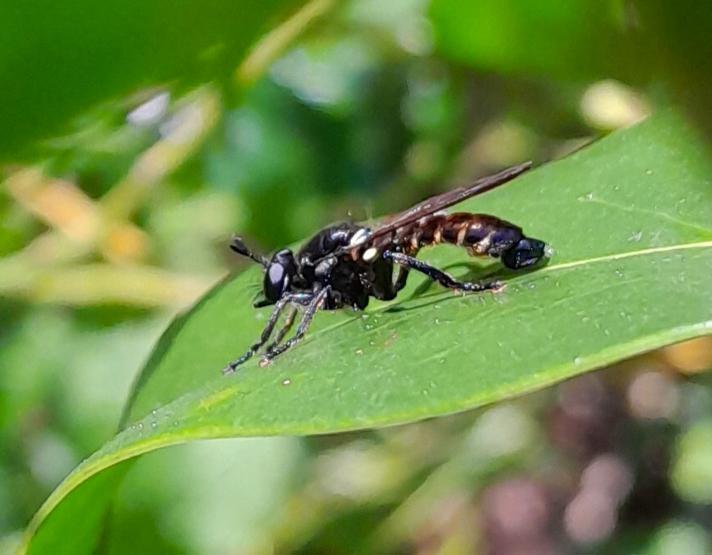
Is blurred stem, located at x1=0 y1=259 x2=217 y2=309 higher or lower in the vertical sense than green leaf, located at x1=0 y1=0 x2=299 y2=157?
lower

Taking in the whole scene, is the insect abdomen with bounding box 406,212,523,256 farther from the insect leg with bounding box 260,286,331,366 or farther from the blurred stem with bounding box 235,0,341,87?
the blurred stem with bounding box 235,0,341,87

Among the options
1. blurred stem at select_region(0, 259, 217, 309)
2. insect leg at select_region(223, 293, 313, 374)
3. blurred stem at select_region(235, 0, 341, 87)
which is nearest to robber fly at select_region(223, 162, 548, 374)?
insect leg at select_region(223, 293, 313, 374)

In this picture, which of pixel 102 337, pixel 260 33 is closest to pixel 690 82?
pixel 260 33

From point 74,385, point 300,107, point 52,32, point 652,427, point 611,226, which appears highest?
point 52,32

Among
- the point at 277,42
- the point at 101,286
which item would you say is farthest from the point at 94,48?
the point at 101,286

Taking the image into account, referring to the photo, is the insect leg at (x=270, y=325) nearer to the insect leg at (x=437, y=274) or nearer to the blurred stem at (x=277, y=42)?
the insect leg at (x=437, y=274)

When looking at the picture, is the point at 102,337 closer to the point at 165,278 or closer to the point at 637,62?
the point at 165,278
